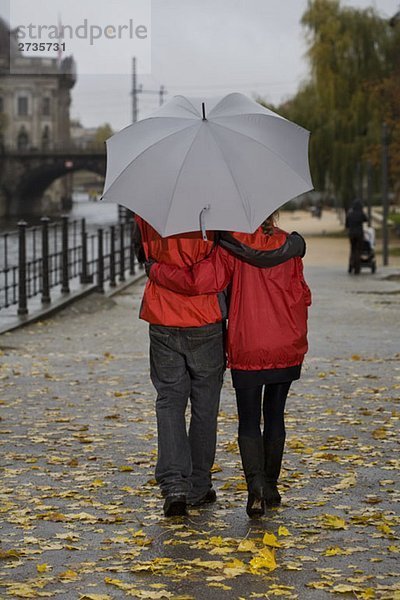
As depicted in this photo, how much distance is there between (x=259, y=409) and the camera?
271 inches

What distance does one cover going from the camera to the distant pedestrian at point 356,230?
3319 centimetres

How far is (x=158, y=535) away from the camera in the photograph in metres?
6.54

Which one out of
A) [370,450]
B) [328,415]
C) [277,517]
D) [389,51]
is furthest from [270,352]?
[389,51]

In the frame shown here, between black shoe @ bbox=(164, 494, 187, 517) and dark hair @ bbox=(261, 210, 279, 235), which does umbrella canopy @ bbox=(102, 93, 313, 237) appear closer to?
dark hair @ bbox=(261, 210, 279, 235)

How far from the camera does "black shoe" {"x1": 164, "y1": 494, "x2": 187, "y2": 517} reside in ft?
22.6

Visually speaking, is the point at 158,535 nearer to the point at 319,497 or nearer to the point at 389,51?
the point at 319,497

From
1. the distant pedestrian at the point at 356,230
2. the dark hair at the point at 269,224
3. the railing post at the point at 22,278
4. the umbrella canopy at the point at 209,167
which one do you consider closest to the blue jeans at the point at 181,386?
the dark hair at the point at 269,224

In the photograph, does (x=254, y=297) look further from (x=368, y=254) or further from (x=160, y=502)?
(x=368, y=254)

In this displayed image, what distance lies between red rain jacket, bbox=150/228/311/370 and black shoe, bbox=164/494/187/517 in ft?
2.26

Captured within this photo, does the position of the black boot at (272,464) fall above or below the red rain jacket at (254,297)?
below

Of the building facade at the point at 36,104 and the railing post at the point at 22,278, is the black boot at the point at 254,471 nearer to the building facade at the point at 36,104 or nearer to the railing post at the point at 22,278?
the railing post at the point at 22,278

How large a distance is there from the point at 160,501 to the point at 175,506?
0.45 metres

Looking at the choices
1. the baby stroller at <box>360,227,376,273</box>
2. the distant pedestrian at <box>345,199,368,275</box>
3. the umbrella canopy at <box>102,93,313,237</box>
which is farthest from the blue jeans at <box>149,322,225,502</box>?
the baby stroller at <box>360,227,376,273</box>

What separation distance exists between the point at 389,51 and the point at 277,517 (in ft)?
169
